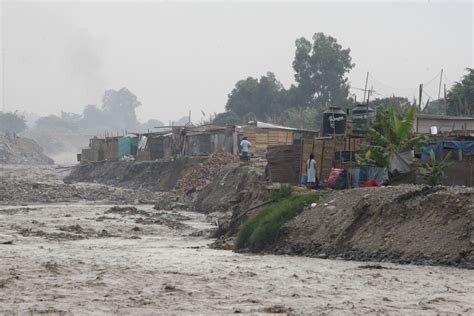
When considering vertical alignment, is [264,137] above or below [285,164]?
above

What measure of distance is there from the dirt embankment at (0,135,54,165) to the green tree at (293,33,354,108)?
3790 centimetres

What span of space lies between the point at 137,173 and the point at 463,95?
68.6ft

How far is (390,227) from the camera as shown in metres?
14.6

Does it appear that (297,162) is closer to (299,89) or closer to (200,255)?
(200,255)

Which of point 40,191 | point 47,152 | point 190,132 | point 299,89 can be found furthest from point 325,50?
point 47,152

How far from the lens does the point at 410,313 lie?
9031mm

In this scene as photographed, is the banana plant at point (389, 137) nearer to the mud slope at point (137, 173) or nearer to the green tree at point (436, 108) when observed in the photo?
the mud slope at point (137, 173)

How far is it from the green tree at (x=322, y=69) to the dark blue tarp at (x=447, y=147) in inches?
1656

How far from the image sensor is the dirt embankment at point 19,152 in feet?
286

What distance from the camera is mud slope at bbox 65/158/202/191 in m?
42.1

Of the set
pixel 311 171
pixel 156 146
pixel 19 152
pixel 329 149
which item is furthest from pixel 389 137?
pixel 19 152

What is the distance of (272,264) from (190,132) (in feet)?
105

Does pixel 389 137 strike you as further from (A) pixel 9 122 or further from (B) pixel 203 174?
(A) pixel 9 122

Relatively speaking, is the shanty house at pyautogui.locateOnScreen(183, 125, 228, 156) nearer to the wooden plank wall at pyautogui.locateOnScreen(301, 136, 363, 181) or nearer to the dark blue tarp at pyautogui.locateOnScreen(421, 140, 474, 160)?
the wooden plank wall at pyautogui.locateOnScreen(301, 136, 363, 181)
